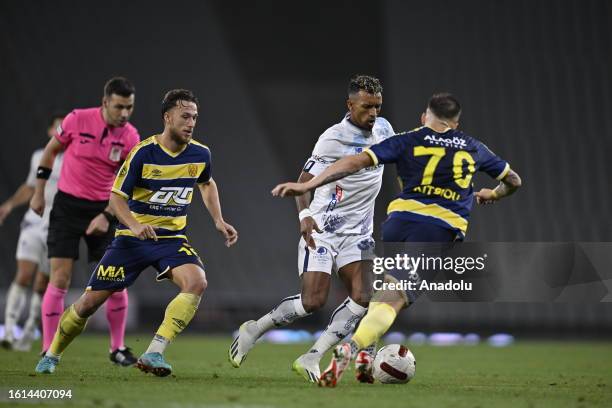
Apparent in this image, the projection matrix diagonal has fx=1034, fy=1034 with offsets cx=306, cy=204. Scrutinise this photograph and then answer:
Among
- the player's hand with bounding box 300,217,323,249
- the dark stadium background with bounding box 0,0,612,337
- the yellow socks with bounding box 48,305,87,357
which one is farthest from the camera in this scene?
the dark stadium background with bounding box 0,0,612,337

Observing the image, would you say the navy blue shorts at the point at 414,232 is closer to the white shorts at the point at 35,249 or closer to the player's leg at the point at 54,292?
the player's leg at the point at 54,292

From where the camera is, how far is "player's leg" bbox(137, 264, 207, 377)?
6766 mm

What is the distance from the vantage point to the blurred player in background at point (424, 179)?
643 cm

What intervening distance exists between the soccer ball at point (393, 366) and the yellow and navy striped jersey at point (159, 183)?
164cm

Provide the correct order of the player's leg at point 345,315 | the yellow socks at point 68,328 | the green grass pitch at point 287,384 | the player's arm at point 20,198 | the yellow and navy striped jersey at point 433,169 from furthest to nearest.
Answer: the player's arm at point 20,198
the yellow socks at point 68,328
the player's leg at point 345,315
the yellow and navy striped jersey at point 433,169
the green grass pitch at point 287,384

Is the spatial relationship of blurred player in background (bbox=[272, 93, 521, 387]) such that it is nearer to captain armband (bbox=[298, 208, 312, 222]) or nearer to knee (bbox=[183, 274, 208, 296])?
captain armband (bbox=[298, 208, 312, 222])

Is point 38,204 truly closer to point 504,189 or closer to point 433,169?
point 433,169

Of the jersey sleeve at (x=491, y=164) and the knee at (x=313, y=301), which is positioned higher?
the jersey sleeve at (x=491, y=164)

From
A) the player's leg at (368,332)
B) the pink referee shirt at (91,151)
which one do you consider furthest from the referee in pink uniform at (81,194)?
the player's leg at (368,332)

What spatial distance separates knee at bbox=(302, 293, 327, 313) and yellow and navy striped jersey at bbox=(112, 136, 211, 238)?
991mm

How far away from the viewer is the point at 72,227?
8.47m

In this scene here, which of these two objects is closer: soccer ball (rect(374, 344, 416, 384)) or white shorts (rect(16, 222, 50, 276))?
soccer ball (rect(374, 344, 416, 384))

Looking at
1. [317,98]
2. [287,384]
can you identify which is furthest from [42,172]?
[317,98]

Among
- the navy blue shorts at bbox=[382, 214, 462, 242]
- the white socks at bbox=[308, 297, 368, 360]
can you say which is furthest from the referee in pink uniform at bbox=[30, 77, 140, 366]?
the navy blue shorts at bbox=[382, 214, 462, 242]
